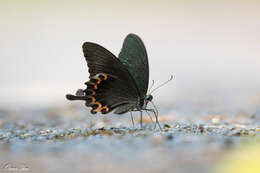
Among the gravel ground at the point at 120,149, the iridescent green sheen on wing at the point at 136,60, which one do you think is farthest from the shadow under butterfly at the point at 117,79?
the gravel ground at the point at 120,149

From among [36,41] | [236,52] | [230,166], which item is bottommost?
[230,166]

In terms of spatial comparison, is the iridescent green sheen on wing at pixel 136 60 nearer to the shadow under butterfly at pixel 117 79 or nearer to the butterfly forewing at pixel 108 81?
the shadow under butterfly at pixel 117 79

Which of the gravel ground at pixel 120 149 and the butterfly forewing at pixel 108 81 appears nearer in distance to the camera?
the gravel ground at pixel 120 149

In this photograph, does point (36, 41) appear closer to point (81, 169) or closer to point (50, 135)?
point (50, 135)

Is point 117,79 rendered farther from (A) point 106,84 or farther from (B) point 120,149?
(B) point 120,149

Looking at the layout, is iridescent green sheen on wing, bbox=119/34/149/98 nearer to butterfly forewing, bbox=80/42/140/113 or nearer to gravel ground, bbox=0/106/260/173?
butterfly forewing, bbox=80/42/140/113

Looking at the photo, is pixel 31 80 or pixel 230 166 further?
pixel 31 80

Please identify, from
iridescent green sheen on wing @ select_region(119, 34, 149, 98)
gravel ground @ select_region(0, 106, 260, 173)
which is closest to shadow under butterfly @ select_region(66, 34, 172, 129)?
iridescent green sheen on wing @ select_region(119, 34, 149, 98)

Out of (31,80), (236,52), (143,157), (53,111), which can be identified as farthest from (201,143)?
(236,52)

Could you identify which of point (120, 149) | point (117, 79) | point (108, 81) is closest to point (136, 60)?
point (117, 79)
